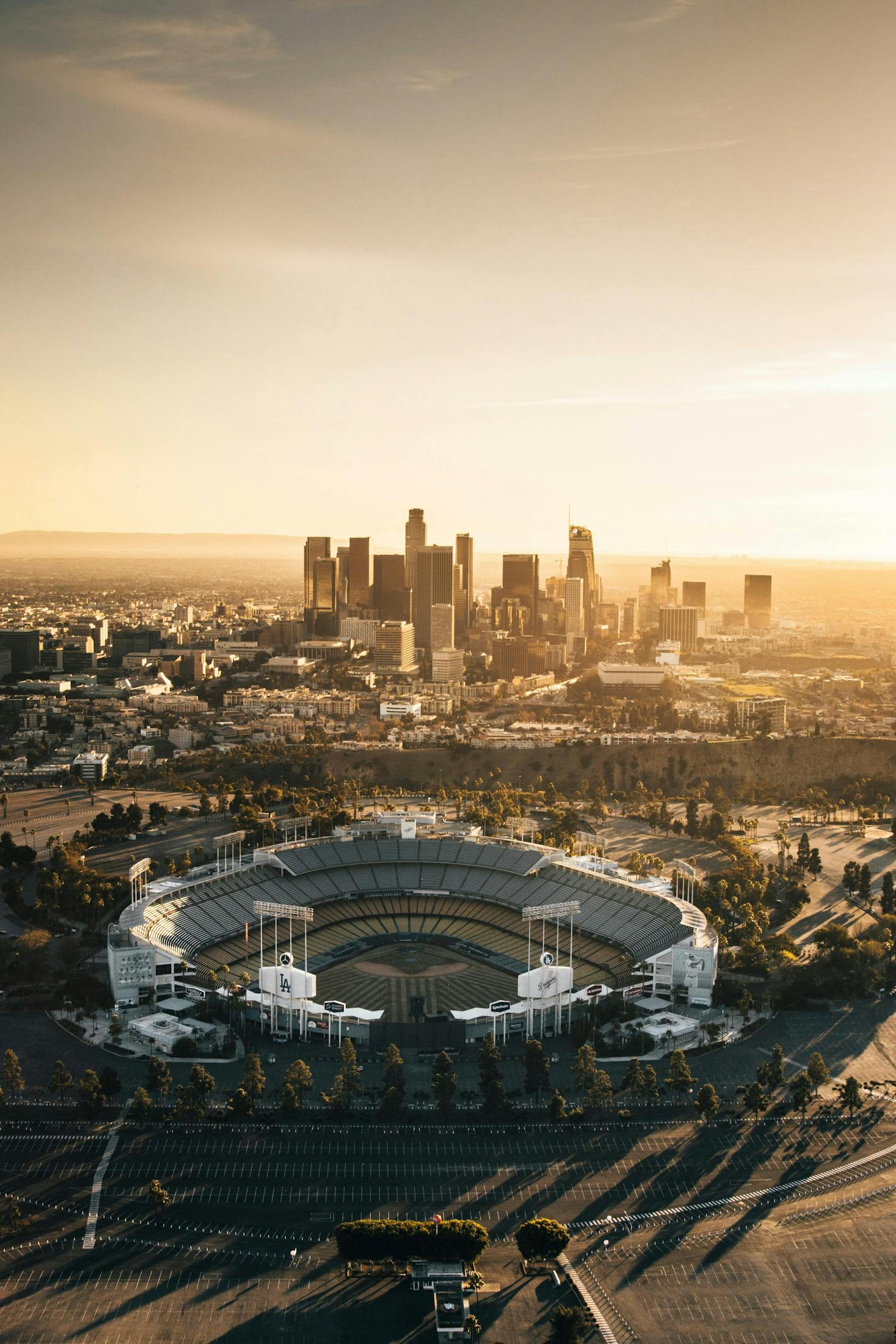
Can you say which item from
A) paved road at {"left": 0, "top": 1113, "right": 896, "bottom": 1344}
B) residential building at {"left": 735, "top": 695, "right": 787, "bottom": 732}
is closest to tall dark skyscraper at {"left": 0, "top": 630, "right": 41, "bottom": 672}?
residential building at {"left": 735, "top": 695, "right": 787, "bottom": 732}

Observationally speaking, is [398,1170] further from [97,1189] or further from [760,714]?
[760,714]

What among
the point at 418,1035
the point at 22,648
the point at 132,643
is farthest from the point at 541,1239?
the point at 132,643

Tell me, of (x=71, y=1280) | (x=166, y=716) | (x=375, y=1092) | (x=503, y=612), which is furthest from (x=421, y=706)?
(x=71, y=1280)

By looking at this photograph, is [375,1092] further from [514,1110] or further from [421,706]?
[421,706]

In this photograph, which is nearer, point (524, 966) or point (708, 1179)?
point (708, 1179)

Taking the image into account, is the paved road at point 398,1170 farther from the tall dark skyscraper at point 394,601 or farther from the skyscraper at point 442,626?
the tall dark skyscraper at point 394,601
